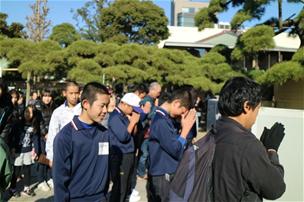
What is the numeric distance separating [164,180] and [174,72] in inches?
467

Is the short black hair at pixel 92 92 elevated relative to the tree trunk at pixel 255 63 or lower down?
lower down

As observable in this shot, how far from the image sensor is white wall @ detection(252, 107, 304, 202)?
3.70 metres

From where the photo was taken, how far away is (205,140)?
2201 millimetres

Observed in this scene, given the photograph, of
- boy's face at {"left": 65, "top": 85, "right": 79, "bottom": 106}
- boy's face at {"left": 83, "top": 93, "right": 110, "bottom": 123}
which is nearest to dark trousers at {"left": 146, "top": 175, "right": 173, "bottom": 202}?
boy's face at {"left": 83, "top": 93, "right": 110, "bottom": 123}

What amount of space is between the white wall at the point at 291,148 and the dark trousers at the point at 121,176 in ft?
5.73

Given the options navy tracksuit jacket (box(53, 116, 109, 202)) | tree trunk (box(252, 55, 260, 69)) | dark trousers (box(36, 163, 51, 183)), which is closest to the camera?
navy tracksuit jacket (box(53, 116, 109, 202))

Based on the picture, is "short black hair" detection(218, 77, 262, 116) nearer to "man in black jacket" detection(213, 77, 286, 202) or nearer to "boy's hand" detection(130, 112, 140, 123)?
"man in black jacket" detection(213, 77, 286, 202)

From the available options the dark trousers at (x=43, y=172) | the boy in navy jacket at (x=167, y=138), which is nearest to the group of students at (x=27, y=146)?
the dark trousers at (x=43, y=172)

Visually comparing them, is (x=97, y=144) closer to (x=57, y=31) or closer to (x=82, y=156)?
(x=82, y=156)

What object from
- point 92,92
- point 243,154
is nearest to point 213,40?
point 92,92

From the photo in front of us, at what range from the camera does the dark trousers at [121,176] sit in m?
4.86

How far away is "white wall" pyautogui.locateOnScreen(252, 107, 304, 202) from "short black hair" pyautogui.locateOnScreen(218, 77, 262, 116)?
64.4 inches

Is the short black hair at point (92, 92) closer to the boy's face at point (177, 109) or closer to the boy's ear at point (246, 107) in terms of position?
the boy's face at point (177, 109)

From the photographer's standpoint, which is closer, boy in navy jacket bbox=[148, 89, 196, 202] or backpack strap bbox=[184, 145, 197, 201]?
backpack strap bbox=[184, 145, 197, 201]
